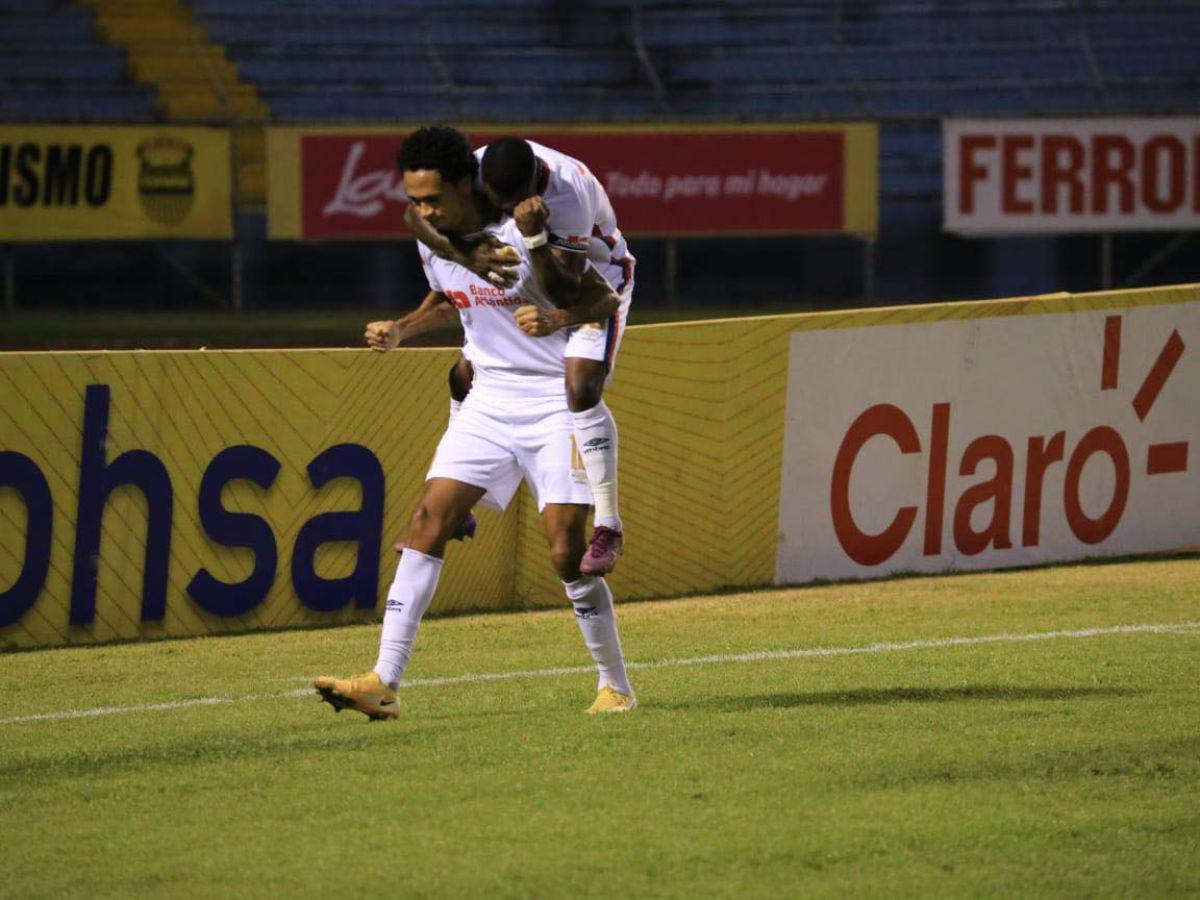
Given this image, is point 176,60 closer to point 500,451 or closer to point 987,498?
point 987,498

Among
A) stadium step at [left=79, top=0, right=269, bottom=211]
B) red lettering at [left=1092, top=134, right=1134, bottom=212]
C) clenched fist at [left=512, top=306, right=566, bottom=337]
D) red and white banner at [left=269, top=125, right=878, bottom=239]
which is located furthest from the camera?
red lettering at [left=1092, top=134, right=1134, bottom=212]

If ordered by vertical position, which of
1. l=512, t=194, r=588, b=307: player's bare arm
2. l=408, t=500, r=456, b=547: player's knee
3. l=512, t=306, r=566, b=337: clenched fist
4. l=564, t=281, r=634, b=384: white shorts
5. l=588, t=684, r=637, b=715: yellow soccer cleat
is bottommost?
l=588, t=684, r=637, b=715: yellow soccer cleat

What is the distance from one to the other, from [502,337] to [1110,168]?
1971cm

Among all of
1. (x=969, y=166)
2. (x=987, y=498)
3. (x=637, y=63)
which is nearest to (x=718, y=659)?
(x=987, y=498)

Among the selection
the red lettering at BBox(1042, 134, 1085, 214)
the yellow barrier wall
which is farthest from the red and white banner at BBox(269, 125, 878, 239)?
the yellow barrier wall

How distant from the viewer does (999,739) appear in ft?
23.4

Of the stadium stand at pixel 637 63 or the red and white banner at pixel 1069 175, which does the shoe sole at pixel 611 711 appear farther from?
the red and white banner at pixel 1069 175

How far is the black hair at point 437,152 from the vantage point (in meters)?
6.99

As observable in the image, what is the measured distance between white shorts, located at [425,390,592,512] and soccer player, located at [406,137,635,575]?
0.05 metres

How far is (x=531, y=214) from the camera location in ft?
22.6

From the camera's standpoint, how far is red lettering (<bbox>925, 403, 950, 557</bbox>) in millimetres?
11594

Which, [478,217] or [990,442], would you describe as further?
[990,442]

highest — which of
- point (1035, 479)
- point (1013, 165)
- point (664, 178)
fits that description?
point (1013, 165)

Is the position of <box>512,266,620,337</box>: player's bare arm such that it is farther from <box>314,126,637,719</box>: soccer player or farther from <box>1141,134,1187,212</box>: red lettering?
<box>1141,134,1187,212</box>: red lettering
